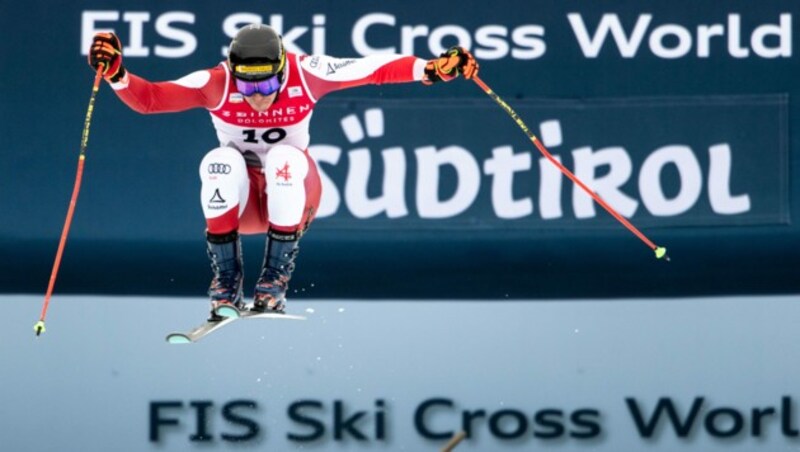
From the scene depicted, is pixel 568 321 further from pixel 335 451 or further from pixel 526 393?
pixel 335 451

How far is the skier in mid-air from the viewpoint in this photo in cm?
895

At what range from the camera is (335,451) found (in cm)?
1142

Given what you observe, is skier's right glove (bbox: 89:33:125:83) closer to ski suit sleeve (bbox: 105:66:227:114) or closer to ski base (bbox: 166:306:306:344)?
ski suit sleeve (bbox: 105:66:227:114)

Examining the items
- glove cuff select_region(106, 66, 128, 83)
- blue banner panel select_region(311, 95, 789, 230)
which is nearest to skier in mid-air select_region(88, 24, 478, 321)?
glove cuff select_region(106, 66, 128, 83)

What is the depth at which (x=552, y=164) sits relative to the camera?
37.8 ft

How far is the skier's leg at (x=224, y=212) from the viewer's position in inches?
357

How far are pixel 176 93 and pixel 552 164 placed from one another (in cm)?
296

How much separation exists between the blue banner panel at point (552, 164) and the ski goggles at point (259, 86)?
2.51m

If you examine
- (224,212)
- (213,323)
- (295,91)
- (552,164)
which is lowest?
(213,323)

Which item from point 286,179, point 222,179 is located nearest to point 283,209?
point 286,179

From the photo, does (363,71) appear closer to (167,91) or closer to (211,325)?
(167,91)

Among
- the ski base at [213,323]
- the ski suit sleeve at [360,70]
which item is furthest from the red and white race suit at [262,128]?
the ski base at [213,323]

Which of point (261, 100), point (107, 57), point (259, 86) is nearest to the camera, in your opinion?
point (107, 57)

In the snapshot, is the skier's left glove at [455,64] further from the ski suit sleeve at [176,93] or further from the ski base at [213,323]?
the ski base at [213,323]
